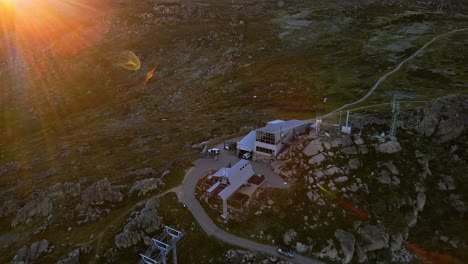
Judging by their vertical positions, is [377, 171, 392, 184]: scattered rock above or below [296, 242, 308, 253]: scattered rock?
above

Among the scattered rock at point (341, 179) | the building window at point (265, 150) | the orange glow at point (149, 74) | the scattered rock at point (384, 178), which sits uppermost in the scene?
the building window at point (265, 150)

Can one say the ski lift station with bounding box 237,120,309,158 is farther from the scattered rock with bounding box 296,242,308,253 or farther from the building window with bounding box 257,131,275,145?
the scattered rock with bounding box 296,242,308,253

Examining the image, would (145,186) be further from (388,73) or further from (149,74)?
(149,74)

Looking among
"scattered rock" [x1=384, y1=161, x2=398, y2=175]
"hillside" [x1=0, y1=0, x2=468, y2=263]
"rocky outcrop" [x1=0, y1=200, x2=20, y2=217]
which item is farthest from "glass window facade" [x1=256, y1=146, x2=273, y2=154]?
"rocky outcrop" [x1=0, y1=200, x2=20, y2=217]

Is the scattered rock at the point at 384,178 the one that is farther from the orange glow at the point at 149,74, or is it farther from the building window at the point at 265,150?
the orange glow at the point at 149,74

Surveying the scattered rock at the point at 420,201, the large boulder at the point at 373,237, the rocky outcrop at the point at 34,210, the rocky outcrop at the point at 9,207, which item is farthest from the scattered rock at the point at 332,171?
the rocky outcrop at the point at 9,207

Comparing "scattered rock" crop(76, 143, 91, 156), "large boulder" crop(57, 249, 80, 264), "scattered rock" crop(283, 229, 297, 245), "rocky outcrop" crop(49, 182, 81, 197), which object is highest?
"scattered rock" crop(283, 229, 297, 245)
